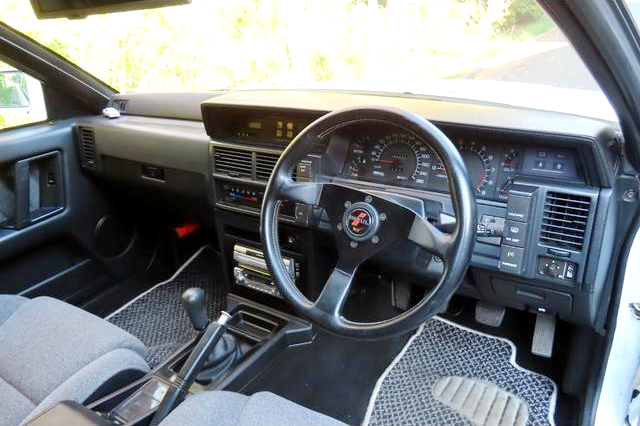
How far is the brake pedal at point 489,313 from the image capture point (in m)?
2.08

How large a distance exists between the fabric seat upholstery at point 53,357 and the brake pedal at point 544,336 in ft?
4.86

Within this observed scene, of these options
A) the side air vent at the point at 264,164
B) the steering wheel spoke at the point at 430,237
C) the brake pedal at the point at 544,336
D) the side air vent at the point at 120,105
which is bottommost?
the brake pedal at the point at 544,336

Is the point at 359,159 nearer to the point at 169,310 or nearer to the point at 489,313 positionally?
the point at 489,313

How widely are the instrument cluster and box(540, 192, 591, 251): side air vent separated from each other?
2.7 inches

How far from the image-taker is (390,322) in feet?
4.09

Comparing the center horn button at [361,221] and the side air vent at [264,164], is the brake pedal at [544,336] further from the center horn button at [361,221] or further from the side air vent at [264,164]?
the side air vent at [264,164]

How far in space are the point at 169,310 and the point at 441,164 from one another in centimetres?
180

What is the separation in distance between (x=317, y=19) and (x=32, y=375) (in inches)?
177

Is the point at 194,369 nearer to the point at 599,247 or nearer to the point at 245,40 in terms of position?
the point at 599,247

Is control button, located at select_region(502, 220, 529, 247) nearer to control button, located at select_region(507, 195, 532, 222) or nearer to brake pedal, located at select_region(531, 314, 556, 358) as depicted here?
control button, located at select_region(507, 195, 532, 222)

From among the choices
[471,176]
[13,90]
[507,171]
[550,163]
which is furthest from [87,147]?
[550,163]

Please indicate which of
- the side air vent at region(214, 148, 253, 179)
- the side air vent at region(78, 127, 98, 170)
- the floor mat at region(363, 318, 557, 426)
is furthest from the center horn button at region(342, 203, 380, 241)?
the side air vent at region(78, 127, 98, 170)

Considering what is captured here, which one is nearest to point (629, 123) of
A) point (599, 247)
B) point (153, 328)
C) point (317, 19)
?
point (599, 247)

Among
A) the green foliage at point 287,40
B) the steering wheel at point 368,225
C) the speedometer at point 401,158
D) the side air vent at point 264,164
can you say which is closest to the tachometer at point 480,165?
the speedometer at point 401,158
